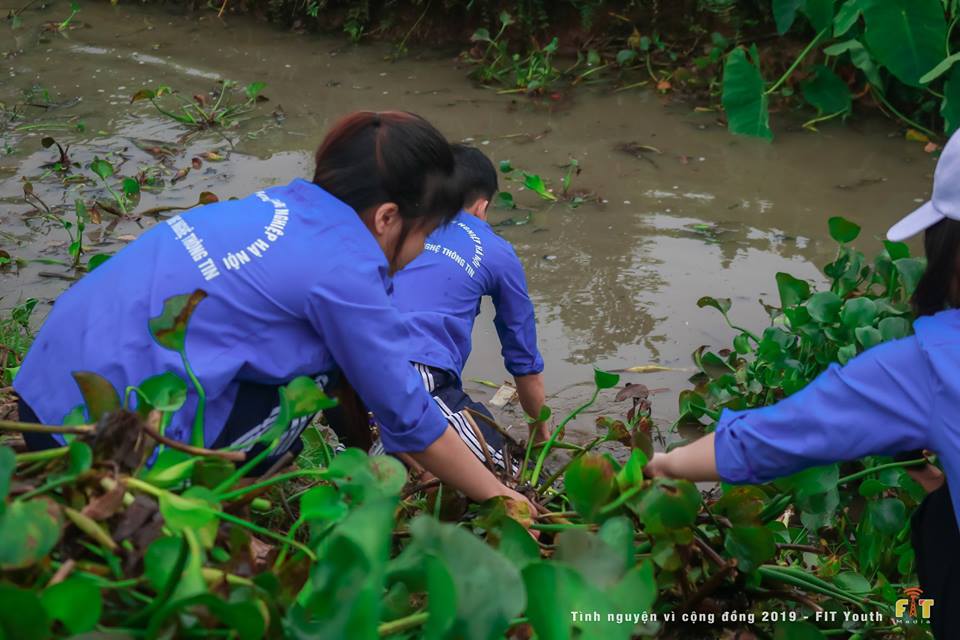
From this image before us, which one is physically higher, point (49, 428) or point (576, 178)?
point (49, 428)

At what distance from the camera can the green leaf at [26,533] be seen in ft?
3.25

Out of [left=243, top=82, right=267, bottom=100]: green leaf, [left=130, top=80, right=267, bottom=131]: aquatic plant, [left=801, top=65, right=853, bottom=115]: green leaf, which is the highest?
[left=801, top=65, right=853, bottom=115]: green leaf

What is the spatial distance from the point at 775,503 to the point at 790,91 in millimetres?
3390

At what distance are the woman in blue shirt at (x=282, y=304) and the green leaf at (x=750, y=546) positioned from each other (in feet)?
1.46

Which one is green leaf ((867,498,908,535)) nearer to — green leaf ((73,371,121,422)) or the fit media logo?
the fit media logo

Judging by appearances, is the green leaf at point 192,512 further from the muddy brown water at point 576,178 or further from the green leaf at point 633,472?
the muddy brown water at point 576,178

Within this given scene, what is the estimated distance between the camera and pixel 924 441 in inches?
55.0

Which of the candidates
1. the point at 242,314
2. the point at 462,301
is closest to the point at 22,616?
the point at 242,314

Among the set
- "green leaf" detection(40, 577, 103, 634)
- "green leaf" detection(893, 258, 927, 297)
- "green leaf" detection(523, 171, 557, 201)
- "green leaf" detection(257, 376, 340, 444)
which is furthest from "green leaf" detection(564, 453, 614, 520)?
"green leaf" detection(523, 171, 557, 201)

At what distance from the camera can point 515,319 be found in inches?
108

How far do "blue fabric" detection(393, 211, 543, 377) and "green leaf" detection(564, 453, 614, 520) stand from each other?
913 millimetres

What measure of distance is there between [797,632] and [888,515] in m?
0.59

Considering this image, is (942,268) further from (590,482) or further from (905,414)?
(590,482)

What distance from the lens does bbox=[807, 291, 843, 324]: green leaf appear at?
2.57 m
